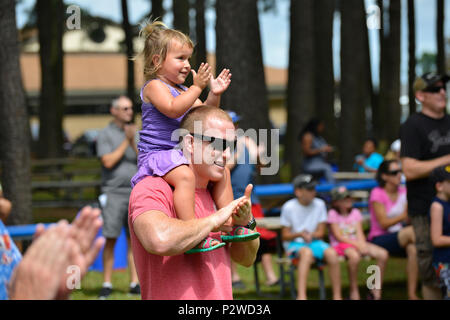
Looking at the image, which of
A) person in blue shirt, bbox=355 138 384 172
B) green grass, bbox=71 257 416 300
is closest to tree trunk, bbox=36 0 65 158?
person in blue shirt, bbox=355 138 384 172

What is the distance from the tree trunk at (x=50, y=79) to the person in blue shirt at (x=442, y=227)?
1860cm

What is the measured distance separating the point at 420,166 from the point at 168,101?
11.2 ft

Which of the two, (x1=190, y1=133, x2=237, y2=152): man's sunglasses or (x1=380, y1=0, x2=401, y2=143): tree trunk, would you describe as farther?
(x1=380, y1=0, x2=401, y2=143): tree trunk

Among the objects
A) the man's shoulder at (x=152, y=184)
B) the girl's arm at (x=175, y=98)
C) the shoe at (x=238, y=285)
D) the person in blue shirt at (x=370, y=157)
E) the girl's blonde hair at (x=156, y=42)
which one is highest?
the girl's blonde hair at (x=156, y=42)

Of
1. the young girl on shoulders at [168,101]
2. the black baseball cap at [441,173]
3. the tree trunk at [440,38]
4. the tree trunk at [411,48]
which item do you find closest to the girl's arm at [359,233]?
the black baseball cap at [441,173]

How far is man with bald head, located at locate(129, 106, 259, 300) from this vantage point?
8.44 feet

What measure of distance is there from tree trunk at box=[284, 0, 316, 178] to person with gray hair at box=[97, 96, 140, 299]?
8.45 metres

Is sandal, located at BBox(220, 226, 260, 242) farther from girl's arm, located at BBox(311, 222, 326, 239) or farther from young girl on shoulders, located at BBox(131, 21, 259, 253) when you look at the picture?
girl's arm, located at BBox(311, 222, 326, 239)

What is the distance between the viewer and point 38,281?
1753 millimetres

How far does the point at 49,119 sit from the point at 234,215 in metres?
22.2

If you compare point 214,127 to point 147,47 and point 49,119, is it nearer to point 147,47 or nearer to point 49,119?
point 147,47

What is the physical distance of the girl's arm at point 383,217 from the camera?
8.20m

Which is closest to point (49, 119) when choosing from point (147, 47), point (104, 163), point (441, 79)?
point (104, 163)

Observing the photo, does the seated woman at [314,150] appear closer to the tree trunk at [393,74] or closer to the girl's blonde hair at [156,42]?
the girl's blonde hair at [156,42]
